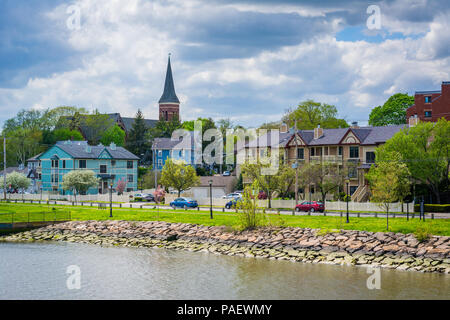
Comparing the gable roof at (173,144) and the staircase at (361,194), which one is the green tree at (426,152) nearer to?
the staircase at (361,194)

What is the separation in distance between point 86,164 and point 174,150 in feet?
72.9

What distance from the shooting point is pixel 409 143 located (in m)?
57.4

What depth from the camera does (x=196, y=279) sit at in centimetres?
3309

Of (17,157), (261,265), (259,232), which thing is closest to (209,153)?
(17,157)

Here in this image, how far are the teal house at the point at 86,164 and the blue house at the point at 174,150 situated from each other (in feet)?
39.2

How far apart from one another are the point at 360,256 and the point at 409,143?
2398 cm

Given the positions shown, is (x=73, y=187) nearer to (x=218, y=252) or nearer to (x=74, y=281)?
(x=218, y=252)

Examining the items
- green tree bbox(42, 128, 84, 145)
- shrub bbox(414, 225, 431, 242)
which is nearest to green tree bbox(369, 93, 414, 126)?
green tree bbox(42, 128, 84, 145)

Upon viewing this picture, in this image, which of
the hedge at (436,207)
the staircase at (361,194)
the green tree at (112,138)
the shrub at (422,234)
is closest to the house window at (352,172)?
the staircase at (361,194)

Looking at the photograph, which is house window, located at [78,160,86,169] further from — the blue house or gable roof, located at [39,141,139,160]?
the blue house

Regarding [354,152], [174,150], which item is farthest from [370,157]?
[174,150]

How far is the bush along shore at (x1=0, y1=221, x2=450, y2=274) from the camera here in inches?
1433

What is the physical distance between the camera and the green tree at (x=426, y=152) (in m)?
56.5

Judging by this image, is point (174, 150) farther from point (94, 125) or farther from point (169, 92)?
point (169, 92)
